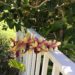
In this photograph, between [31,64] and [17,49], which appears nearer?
[17,49]

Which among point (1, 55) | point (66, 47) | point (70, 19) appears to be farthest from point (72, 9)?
point (1, 55)

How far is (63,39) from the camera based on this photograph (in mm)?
3262

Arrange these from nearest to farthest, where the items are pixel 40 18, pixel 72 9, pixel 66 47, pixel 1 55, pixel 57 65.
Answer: pixel 57 65, pixel 72 9, pixel 66 47, pixel 40 18, pixel 1 55

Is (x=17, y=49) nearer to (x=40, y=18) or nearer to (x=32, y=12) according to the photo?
(x=32, y=12)

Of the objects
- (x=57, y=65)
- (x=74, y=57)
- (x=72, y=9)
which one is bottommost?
(x=74, y=57)

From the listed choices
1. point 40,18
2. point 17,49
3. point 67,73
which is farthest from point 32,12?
point 67,73

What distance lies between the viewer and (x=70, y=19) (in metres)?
2.91

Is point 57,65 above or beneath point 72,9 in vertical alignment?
beneath

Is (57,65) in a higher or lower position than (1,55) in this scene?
higher

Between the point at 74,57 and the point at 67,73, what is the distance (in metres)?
1.63

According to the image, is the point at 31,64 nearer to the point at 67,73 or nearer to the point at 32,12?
the point at 32,12

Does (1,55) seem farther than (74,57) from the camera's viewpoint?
Yes

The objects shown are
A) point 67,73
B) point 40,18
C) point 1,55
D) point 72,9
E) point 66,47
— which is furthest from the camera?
point 1,55

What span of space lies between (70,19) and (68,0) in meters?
0.21
